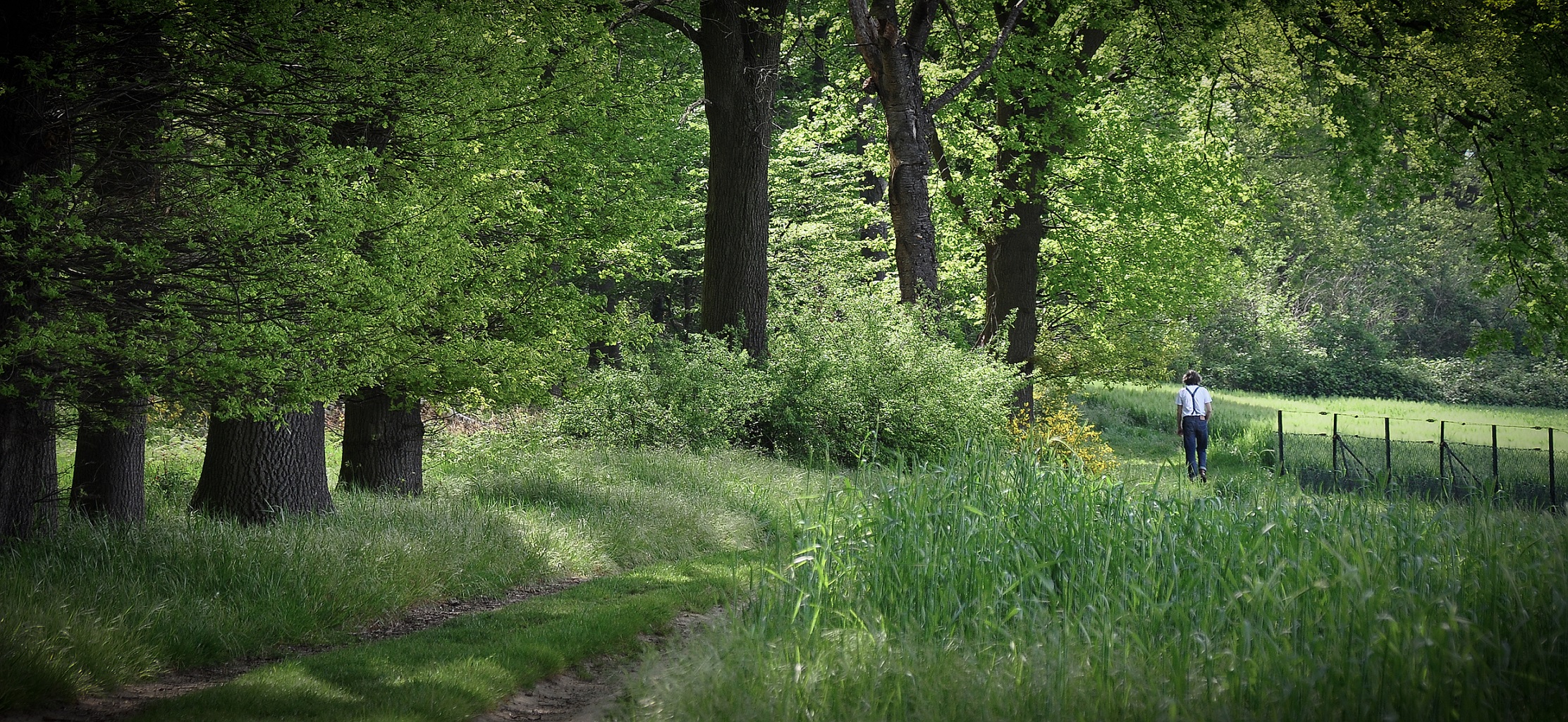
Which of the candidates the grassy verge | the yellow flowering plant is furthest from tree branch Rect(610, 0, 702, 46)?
the grassy verge

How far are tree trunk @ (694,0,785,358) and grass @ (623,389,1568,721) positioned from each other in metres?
8.74

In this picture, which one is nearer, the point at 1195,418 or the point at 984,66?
the point at 1195,418

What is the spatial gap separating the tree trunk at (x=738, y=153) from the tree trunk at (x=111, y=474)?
26.4ft

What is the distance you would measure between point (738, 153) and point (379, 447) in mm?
6941

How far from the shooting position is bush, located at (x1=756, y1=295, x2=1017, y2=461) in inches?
571

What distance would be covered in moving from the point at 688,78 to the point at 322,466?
1281 cm

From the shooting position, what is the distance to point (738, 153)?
1595 cm

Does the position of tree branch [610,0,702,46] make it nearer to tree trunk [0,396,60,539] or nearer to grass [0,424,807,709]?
grass [0,424,807,709]

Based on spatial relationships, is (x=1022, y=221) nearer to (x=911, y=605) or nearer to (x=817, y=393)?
(x=817, y=393)

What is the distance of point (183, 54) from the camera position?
6566mm

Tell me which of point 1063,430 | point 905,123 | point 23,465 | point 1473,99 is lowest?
point 1063,430

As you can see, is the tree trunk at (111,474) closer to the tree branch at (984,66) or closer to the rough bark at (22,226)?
the rough bark at (22,226)

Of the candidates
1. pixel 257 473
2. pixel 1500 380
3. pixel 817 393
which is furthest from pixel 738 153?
pixel 1500 380

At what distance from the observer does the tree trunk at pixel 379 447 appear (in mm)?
11812
